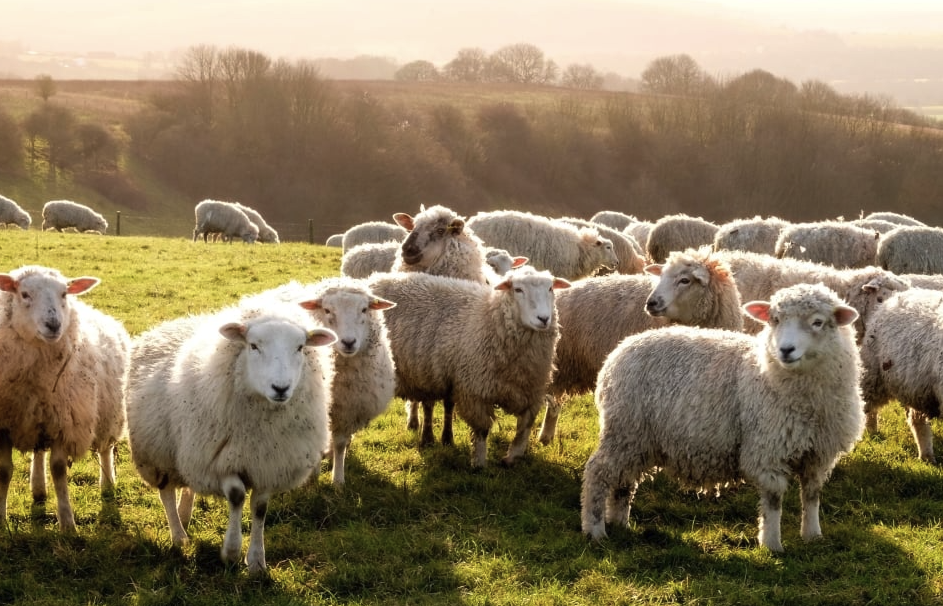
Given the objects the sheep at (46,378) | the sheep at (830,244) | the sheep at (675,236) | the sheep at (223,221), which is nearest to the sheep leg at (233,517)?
the sheep at (46,378)

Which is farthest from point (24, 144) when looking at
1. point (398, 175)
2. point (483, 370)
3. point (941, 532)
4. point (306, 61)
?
point (941, 532)

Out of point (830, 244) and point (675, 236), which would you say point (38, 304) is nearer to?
point (830, 244)

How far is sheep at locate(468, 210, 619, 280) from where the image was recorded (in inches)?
552

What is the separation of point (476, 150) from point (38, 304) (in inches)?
1953

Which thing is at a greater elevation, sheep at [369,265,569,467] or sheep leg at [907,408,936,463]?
sheep at [369,265,569,467]

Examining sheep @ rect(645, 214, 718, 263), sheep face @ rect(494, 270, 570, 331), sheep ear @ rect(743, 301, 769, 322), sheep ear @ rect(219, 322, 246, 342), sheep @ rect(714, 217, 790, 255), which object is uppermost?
sheep ear @ rect(743, 301, 769, 322)

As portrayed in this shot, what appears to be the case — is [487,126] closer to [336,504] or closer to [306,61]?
[306,61]

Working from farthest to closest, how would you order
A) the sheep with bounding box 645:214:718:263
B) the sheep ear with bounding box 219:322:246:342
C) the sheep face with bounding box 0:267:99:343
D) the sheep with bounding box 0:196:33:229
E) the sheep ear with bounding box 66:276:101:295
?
the sheep with bounding box 0:196:33:229 < the sheep with bounding box 645:214:718:263 < the sheep ear with bounding box 66:276:101:295 < the sheep face with bounding box 0:267:99:343 < the sheep ear with bounding box 219:322:246:342

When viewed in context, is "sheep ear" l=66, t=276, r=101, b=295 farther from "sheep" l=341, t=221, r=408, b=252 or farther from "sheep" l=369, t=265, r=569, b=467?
"sheep" l=341, t=221, r=408, b=252

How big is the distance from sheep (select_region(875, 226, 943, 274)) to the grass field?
587 centimetres

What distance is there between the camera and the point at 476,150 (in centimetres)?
5475

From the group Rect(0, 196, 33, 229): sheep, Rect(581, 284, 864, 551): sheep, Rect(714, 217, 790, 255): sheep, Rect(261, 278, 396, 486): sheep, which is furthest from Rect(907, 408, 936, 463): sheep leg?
Rect(0, 196, 33, 229): sheep

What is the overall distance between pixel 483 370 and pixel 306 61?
47.4m

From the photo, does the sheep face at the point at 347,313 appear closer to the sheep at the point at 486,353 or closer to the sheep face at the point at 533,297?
the sheep at the point at 486,353
